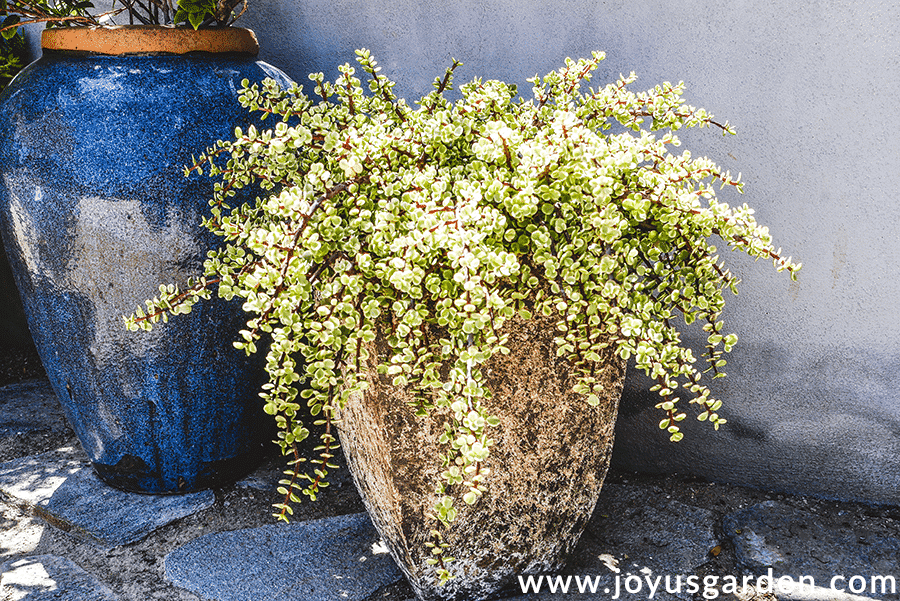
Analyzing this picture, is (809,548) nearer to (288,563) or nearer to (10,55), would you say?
(288,563)

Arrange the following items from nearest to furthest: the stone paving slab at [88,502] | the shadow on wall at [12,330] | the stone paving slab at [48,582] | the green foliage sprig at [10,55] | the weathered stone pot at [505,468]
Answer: the weathered stone pot at [505,468], the stone paving slab at [48,582], the stone paving slab at [88,502], the green foliage sprig at [10,55], the shadow on wall at [12,330]

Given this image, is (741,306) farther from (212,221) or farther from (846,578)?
(212,221)

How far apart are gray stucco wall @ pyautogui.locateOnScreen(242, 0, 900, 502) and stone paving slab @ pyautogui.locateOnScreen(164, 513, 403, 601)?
2.97ft

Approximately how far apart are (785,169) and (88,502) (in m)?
2.16

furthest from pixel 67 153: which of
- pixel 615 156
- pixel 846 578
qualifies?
pixel 846 578

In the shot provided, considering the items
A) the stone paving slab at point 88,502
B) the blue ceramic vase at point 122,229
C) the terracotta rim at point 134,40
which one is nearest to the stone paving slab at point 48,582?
the stone paving slab at point 88,502

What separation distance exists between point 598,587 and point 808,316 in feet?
3.10

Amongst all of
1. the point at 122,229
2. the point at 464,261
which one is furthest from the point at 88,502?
the point at 464,261

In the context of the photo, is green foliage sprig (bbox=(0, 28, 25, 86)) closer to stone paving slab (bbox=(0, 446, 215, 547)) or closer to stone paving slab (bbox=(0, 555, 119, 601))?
stone paving slab (bbox=(0, 446, 215, 547))

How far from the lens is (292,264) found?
120 cm

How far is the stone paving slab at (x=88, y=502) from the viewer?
5.99ft

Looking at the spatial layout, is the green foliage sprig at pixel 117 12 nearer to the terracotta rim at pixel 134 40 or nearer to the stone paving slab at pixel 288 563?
the terracotta rim at pixel 134 40

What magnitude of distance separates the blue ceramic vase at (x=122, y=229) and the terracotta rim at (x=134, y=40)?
21mm

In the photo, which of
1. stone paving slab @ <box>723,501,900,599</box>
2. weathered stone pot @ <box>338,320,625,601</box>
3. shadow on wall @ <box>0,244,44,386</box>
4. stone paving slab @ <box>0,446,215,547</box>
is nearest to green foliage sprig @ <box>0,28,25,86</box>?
shadow on wall @ <box>0,244,44,386</box>
